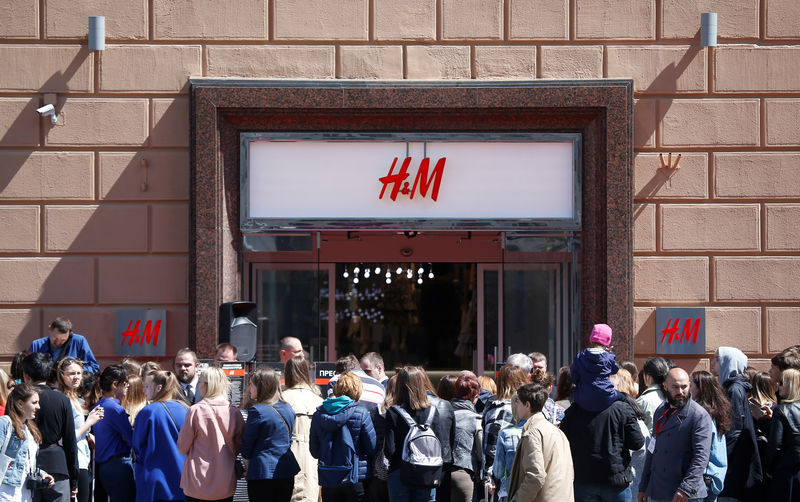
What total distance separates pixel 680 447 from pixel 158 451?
3976 mm

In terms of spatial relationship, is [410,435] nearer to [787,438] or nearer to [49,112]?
[787,438]

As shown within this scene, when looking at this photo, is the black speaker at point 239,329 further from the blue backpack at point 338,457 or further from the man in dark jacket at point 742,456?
the man in dark jacket at point 742,456

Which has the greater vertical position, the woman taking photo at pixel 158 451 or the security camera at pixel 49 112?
the security camera at pixel 49 112

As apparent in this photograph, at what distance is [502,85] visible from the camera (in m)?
12.2

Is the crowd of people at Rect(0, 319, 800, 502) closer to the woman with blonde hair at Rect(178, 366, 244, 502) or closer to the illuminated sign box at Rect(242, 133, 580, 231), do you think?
the woman with blonde hair at Rect(178, 366, 244, 502)

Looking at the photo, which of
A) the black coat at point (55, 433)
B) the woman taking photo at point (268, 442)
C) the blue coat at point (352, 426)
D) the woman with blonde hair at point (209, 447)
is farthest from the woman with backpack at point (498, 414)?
the black coat at point (55, 433)

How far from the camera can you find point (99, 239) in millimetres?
12133

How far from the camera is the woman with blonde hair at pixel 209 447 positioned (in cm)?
755

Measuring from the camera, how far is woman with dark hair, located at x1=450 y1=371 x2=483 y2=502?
8023 mm

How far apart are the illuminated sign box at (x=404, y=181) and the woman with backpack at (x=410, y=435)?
4878 millimetres

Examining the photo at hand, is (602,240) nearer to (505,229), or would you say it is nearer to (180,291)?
(505,229)

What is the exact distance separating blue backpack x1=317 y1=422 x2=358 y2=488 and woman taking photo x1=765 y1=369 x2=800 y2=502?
3.31 meters

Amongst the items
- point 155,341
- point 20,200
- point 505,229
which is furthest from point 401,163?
point 20,200

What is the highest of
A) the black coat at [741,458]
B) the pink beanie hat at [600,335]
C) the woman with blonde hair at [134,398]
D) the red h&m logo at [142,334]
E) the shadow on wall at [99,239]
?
the shadow on wall at [99,239]
